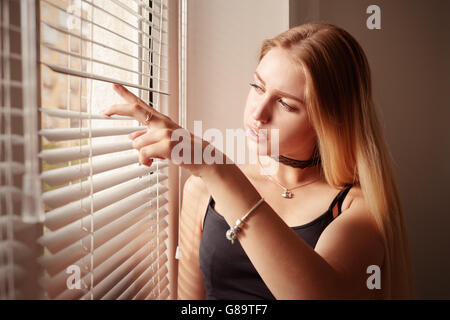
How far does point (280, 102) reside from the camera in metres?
0.90

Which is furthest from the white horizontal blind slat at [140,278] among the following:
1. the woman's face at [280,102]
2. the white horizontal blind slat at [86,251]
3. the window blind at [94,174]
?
the woman's face at [280,102]

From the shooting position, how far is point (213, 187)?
659 mm

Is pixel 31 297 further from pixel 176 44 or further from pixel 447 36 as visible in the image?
pixel 447 36

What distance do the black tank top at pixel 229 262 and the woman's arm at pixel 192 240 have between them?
65 mm

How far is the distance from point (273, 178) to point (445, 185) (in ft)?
3.45

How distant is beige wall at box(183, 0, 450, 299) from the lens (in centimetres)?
133

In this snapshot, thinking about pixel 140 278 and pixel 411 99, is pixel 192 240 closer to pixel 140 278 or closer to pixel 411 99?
pixel 140 278

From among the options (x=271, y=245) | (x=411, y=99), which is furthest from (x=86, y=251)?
(x=411, y=99)

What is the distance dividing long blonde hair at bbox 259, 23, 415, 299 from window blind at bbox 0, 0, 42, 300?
67cm

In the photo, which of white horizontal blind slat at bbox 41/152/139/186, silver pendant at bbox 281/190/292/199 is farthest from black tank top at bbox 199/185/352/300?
white horizontal blind slat at bbox 41/152/139/186

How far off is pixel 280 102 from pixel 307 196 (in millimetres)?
350

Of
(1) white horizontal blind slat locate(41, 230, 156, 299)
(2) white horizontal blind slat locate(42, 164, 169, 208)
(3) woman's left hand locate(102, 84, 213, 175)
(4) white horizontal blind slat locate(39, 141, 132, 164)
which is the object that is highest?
(3) woman's left hand locate(102, 84, 213, 175)

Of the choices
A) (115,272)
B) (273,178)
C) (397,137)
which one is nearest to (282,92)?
(273,178)

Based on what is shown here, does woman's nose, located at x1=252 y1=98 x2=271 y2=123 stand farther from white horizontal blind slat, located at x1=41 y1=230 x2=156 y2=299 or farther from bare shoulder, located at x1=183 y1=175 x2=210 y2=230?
white horizontal blind slat, located at x1=41 y1=230 x2=156 y2=299
